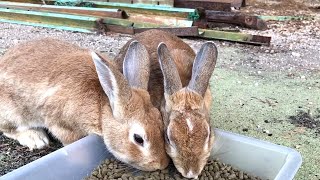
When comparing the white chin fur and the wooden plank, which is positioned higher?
the white chin fur

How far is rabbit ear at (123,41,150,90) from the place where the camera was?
2.48 meters

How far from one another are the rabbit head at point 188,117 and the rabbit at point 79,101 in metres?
0.11

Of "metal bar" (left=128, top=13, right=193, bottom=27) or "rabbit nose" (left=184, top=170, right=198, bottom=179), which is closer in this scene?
"rabbit nose" (left=184, top=170, right=198, bottom=179)

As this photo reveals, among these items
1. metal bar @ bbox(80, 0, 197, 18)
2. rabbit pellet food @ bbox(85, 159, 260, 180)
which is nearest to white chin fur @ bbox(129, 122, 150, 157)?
rabbit pellet food @ bbox(85, 159, 260, 180)

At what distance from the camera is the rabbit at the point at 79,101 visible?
2.26 meters

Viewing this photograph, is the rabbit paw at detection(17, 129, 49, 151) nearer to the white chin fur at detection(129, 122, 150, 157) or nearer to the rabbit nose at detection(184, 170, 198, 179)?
the white chin fur at detection(129, 122, 150, 157)

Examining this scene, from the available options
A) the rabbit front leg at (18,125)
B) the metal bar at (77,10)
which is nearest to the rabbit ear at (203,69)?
the rabbit front leg at (18,125)

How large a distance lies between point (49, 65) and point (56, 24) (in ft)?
8.32

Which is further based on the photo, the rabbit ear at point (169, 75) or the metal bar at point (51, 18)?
the metal bar at point (51, 18)

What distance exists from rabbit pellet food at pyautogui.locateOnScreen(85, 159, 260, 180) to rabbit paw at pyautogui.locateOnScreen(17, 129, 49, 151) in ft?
1.72

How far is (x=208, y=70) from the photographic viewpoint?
2.36 metres

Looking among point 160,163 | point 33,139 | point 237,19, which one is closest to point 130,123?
point 160,163

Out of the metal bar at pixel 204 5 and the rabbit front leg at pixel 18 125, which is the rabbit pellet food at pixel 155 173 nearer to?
the rabbit front leg at pixel 18 125

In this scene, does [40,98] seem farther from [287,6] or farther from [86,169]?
[287,6]
